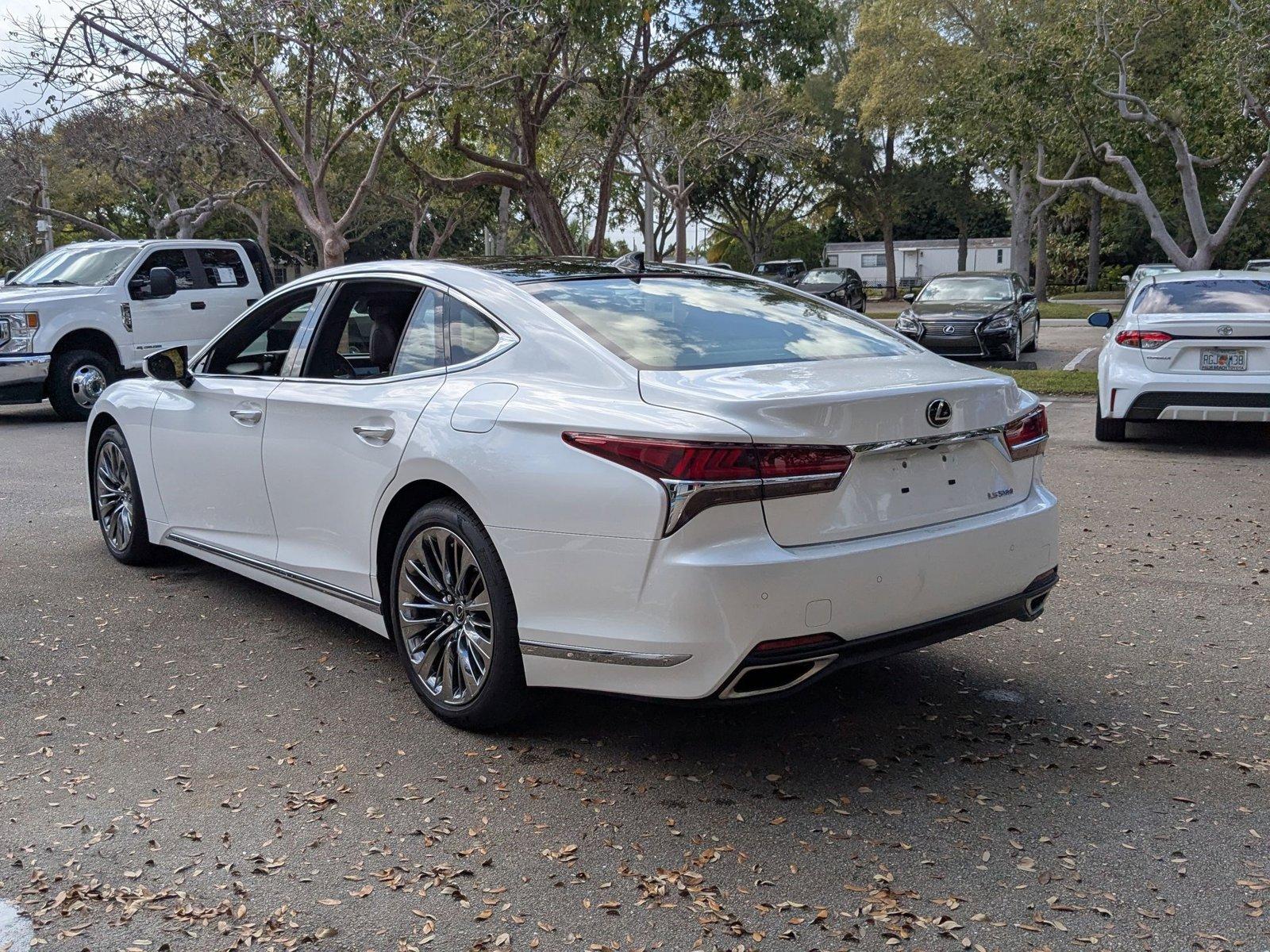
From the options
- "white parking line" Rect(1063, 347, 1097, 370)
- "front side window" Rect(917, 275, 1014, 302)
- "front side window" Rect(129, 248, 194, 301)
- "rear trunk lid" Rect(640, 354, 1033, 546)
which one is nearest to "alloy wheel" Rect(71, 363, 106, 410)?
"front side window" Rect(129, 248, 194, 301)

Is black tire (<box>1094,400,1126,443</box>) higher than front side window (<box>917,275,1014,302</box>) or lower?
lower

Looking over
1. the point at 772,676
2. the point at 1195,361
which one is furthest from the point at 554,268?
the point at 1195,361

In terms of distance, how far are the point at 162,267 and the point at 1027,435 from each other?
12335 millimetres

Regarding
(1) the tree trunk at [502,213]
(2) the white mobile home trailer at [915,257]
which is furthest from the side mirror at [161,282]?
(2) the white mobile home trailer at [915,257]

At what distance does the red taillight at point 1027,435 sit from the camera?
13.3 ft

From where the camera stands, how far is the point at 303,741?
411 centimetres

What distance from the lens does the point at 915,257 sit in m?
69.6

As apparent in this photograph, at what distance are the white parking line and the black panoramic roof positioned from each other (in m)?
Result: 13.9

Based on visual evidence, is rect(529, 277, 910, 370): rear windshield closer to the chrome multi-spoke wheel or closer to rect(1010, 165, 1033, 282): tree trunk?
the chrome multi-spoke wheel

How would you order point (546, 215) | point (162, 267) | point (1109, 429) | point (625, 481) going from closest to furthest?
point (625, 481) → point (1109, 429) → point (162, 267) → point (546, 215)

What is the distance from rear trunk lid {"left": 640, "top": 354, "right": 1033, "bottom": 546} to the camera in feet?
11.3

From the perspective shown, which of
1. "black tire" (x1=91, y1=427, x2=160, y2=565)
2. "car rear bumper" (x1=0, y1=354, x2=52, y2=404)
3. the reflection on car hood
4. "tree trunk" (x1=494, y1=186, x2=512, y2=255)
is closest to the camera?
"black tire" (x1=91, y1=427, x2=160, y2=565)

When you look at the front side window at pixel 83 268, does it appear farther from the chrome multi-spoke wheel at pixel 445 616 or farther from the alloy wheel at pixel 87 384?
the chrome multi-spoke wheel at pixel 445 616

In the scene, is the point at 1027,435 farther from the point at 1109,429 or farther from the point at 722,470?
the point at 1109,429
